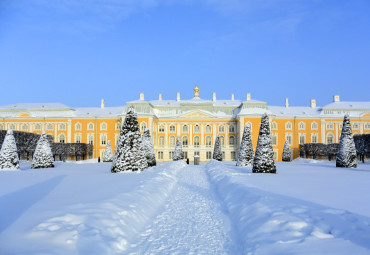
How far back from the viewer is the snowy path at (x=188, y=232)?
16.2 ft

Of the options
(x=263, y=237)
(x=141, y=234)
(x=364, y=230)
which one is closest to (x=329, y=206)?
(x=364, y=230)

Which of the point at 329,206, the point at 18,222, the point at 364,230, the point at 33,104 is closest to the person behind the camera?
the point at 364,230

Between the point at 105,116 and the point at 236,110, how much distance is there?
23.3 metres

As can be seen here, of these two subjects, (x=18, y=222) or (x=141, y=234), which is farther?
(x=141, y=234)

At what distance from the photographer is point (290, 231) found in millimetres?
4953

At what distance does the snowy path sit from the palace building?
140 feet

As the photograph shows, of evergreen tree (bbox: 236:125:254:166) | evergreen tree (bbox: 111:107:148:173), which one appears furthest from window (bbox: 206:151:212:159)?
evergreen tree (bbox: 111:107:148:173)

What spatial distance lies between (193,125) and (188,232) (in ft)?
151

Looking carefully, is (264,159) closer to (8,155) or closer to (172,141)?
(8,155)

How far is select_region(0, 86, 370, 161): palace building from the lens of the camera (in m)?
51.0

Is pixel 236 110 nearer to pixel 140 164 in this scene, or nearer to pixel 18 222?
pixel 140 164

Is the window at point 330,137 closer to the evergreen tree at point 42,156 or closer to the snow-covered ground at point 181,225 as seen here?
the evergreen tree at point 42,156

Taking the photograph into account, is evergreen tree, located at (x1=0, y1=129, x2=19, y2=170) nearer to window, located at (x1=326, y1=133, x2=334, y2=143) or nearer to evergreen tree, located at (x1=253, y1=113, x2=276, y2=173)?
evergreen tree, located at (x1=253, y1=113, x2=276, y2=173)

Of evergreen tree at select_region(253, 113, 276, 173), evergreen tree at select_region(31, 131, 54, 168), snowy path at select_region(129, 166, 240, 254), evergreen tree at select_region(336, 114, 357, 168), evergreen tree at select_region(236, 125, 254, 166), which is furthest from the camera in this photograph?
evergreen tree at select_region(236, 125, 254, 166)
